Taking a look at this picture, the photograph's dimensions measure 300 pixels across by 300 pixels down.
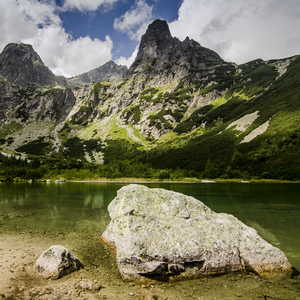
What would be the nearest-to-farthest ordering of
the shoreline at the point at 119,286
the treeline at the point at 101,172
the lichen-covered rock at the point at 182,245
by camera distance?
the shoreline at the point at 119,286 → the lichen-covered rock at the point at 182,245 → the treeline at the point at 101,172

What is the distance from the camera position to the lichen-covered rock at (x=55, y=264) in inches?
408

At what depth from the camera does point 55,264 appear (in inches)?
417

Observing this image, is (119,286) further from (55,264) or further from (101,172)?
(101,172)

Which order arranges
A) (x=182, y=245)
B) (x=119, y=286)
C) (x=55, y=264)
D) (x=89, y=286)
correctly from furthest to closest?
(x=182, y=245), (x=55, y=264), (x=119, y=286), (x=89, y=286)

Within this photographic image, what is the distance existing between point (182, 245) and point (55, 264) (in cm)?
731

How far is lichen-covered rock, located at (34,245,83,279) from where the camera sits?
10.4 meters

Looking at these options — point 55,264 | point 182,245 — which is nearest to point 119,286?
point 55,264

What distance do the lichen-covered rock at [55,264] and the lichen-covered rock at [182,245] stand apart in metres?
2.80

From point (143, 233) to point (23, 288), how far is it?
21.0 ft

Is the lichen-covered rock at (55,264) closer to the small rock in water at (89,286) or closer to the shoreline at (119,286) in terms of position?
the shoreline at (119,286)

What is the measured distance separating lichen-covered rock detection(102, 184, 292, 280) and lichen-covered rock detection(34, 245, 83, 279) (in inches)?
110

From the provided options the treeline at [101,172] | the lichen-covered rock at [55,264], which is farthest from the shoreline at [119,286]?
the treeline at [101,172]

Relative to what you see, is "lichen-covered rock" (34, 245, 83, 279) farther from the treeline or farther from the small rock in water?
the treeline

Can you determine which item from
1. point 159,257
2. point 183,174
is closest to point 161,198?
point 159,257
